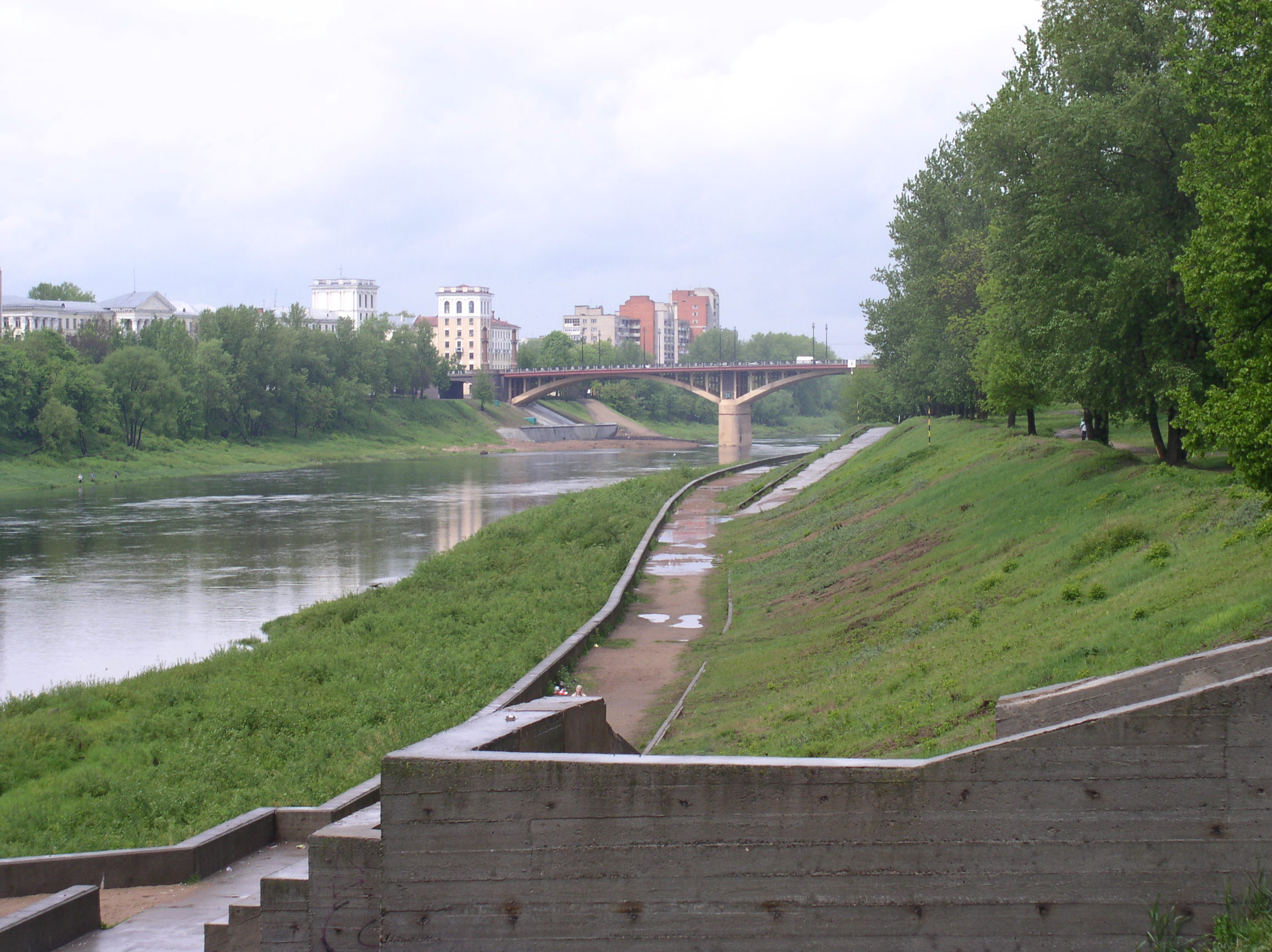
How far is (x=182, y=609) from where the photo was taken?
25984 millimetres

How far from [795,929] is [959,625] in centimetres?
813

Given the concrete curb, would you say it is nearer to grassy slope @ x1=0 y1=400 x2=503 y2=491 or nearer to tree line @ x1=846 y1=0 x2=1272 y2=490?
tree line @ x1=846 y1=0 x2=1272 y2=490

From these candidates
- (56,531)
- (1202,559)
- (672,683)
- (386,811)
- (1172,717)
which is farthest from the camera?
(56,531)

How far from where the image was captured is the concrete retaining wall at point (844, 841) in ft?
18.2

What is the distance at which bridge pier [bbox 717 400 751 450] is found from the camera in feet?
325

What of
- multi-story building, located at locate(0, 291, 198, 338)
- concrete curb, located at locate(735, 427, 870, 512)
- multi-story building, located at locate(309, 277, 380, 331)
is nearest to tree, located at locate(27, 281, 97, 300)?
multi-story building, located at locate(0, 291, 198, 338)

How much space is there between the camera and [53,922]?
24.3 feet

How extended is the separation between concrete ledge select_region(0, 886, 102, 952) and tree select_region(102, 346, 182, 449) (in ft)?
227

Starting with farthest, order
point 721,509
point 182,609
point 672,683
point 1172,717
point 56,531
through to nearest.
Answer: point 56,531 → point 721,509 → point 182,609 → point 672,683 → point 1172,717

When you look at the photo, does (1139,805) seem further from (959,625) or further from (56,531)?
(56,531)

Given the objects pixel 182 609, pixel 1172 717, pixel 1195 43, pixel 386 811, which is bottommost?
pixel 182 609

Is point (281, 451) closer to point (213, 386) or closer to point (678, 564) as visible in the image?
point (213, 386)

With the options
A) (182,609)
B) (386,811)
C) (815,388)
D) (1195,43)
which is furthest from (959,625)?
(815,388)

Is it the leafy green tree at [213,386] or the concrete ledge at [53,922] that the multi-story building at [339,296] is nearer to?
the leafy green tree at [213,386]
